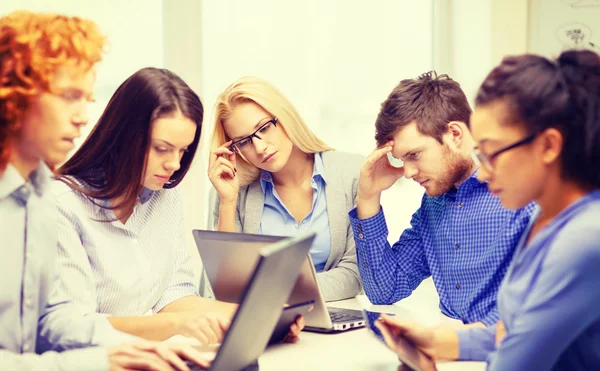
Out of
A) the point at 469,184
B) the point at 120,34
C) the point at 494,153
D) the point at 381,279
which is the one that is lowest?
the point at 381,279

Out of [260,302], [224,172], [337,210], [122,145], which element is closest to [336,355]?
[260,302]

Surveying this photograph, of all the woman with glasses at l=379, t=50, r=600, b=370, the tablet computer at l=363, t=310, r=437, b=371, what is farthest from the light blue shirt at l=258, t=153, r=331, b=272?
the woman with glasses at l=379, t=50, r=600, b=370

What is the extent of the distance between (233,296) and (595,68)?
3.66 ft

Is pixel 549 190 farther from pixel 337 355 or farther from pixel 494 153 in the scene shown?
pixel 337 355

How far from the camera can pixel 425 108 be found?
2164 millimetres

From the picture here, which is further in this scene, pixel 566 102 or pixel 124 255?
pixel 124 255

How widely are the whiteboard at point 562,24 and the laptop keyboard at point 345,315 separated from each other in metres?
2.32

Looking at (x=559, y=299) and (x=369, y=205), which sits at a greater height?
(x=559, y=299)

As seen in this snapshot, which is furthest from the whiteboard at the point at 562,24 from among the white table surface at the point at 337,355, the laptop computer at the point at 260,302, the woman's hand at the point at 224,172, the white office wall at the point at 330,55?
the laptop computer at the point at 260,302

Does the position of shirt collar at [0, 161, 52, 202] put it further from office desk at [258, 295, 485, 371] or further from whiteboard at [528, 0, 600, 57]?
whiteboard at [528, 0, 600, 57]

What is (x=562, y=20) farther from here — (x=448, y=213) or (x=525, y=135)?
(x=525, y=135)

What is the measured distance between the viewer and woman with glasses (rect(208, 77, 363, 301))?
250cm

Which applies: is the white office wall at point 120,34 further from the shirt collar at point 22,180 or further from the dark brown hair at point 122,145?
the shirt collar at point 22,180

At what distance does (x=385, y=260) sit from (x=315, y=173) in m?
0.45
